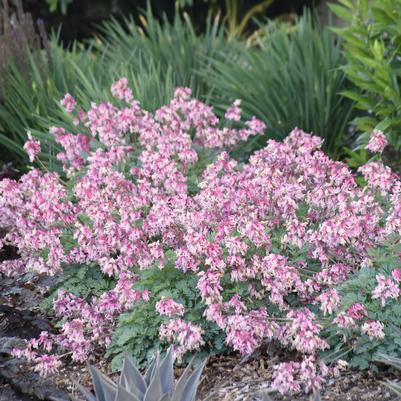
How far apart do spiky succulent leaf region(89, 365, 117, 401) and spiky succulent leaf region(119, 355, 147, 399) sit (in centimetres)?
5

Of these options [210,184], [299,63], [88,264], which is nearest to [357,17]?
[299,63]

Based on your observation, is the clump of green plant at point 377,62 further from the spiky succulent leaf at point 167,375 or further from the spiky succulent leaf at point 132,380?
the spiky succulent leaf at point 132,380

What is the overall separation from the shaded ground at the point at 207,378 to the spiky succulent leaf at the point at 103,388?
343 mm

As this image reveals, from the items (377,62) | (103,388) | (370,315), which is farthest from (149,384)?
(377,62)

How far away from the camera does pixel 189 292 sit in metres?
3.78

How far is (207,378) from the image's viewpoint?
3828 millimetres

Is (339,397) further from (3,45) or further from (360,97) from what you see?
(3,45)

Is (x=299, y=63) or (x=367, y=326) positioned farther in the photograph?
(x=299, y=63)

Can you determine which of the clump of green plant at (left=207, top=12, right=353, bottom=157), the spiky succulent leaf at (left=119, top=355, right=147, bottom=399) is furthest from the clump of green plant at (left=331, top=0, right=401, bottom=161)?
the spiky succulent leaf at (left=119, top=355, right=147, bottom=399)

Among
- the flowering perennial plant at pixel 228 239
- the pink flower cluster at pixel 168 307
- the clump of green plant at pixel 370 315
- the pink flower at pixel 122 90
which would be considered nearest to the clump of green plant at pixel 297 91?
the pink flower at pixel 122 90

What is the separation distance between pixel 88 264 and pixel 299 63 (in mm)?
2943

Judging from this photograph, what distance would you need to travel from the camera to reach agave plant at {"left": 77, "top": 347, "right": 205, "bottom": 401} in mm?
2887

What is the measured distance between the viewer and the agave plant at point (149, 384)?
289cm

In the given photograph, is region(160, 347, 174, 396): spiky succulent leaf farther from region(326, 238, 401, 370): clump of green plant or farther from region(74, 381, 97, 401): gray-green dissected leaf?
region(326, 238, 401, 370): clump of green plant
